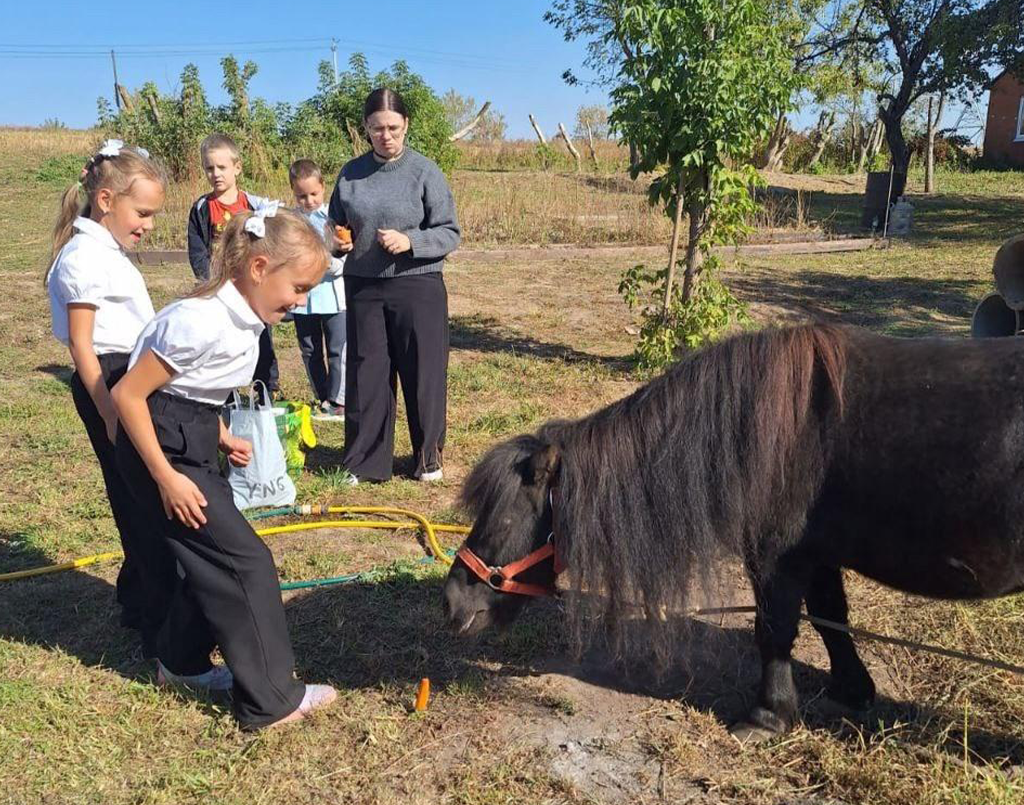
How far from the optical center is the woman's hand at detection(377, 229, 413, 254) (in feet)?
15.2

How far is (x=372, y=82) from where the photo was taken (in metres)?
21.7

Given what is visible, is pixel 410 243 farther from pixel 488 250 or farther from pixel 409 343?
pixel 488 250

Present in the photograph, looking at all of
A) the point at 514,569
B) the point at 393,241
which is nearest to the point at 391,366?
the point at 393,241

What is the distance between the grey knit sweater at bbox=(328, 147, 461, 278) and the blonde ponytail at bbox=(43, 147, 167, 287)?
5.83 feet

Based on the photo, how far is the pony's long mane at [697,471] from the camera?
2500 mm

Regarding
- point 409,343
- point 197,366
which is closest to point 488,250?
point 409,343

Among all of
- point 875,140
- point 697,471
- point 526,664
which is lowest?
point 526,664

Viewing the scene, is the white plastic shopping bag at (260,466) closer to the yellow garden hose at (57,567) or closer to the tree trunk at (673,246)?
the yellow garden hose at (57,567)

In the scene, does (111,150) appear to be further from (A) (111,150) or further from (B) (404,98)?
(B) (404,98)

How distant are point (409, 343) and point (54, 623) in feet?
7.72

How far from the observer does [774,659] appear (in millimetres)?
2809

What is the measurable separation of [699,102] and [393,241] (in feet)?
11.1

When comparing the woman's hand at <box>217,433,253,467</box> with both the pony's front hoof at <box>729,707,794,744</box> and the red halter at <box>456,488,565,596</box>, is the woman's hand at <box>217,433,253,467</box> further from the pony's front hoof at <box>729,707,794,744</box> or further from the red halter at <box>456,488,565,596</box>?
the pony's front hoof at <box>729,707,794,744</box>

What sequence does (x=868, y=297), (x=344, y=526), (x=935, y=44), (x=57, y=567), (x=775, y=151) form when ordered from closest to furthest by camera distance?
1. (x=57, y=567)
2. (x=344, y=526)
3. (x=868, y=297)
4. (x=935, y=44)
5. (x=775, y=151)
